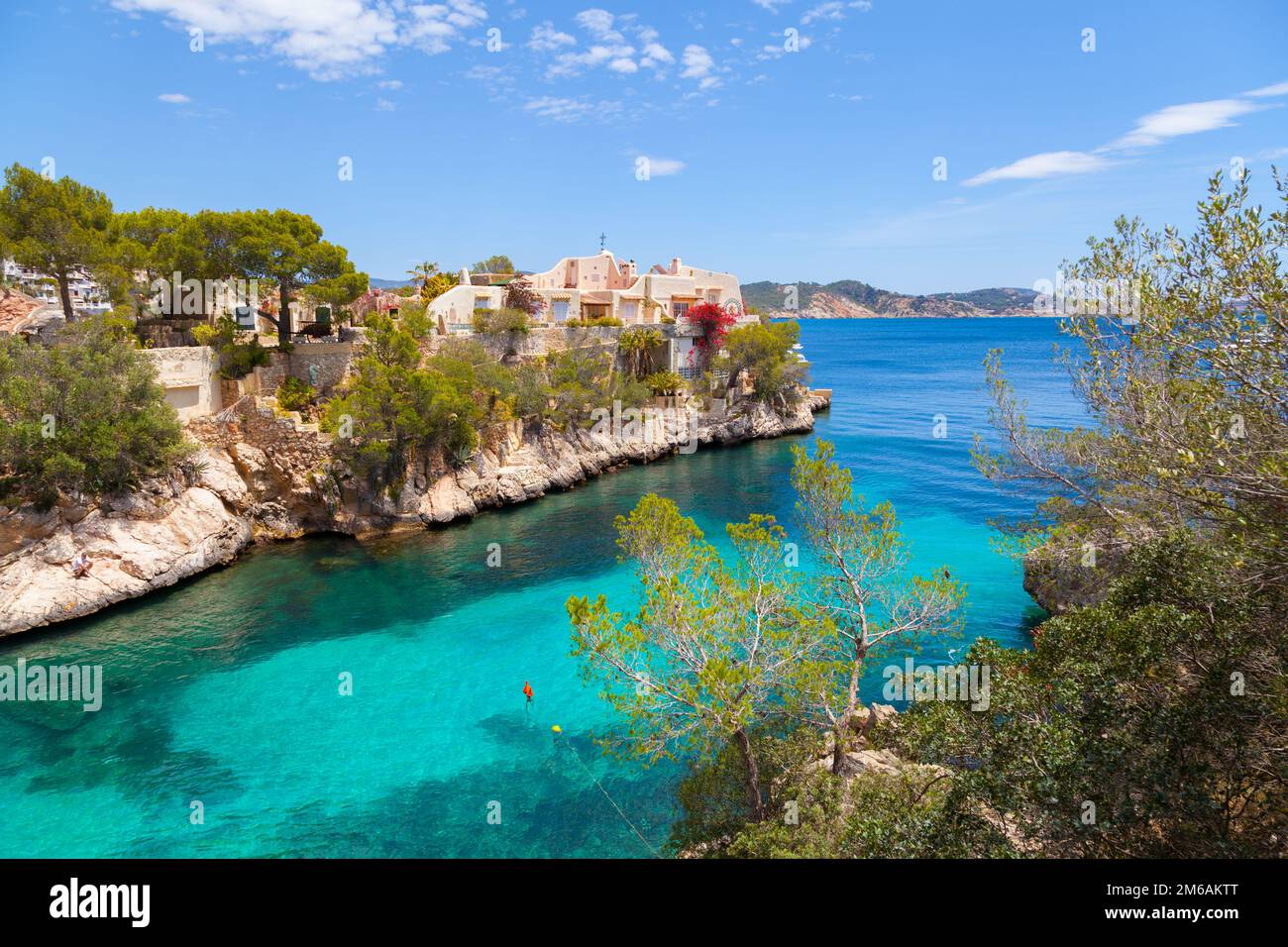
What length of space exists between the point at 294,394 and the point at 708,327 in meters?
28.7

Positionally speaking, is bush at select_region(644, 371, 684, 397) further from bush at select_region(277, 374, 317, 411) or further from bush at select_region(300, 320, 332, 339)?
bush at select_region(277, 374, 317, 411)

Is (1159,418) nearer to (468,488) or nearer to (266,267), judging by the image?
(468,488)

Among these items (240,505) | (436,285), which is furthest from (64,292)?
(436,285)

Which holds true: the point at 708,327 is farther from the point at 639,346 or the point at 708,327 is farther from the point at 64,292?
the point at 64,292

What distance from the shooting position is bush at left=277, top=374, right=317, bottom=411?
2995cm

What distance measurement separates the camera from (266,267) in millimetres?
28453

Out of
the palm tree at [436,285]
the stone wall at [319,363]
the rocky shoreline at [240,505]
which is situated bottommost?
the rocky shoreline at [240,505]

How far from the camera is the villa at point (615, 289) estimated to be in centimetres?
4812

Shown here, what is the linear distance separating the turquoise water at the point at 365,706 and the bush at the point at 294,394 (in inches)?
244

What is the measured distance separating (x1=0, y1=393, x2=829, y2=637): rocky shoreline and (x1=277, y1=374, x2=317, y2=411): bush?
1.33 metres

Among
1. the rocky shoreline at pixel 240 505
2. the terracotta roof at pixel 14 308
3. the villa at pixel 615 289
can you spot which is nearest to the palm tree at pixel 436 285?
the villa at pixel 615 289

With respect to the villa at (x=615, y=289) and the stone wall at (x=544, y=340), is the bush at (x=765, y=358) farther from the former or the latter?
the stone wall at (x=544, y=340)
